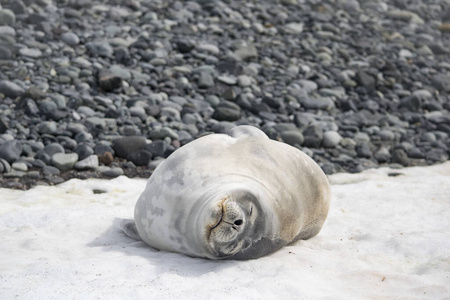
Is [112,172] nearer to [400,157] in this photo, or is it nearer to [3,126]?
[3,126]

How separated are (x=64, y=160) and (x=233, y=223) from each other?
118 inches

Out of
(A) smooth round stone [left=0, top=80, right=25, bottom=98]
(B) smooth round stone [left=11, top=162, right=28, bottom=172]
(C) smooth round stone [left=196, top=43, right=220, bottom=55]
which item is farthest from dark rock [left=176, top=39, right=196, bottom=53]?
(B) smooth round stone [left=11, top=162, right=28, bottom=172]

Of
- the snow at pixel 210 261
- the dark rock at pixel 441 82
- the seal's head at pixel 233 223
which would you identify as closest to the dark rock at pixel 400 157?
the snow at pixel 210 261

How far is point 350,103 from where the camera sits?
8594 millimetres

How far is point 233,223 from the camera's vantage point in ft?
11.4

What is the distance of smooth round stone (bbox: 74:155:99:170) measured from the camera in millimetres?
6051

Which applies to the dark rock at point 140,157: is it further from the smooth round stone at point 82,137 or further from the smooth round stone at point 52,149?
the smooth round stone at point 52,149

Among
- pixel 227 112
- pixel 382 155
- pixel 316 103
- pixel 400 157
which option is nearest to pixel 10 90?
pixel 227 112

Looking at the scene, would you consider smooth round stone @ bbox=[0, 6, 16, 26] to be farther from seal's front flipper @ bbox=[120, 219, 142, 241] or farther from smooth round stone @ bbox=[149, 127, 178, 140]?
seal's front flipper @ bbox=[120, 219, 142, 241]

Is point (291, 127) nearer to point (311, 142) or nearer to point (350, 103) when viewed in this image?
point (311, 142)

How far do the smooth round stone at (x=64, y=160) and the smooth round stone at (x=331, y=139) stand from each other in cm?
286

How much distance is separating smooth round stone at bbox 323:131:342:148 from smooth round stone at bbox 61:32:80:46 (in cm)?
333

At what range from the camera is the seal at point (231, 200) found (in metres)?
3.54

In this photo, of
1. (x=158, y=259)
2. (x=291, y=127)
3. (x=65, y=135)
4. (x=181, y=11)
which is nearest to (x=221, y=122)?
(x=291, y=127)
